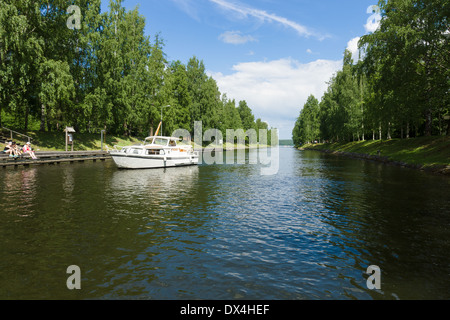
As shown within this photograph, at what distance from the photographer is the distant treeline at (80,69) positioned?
35.8 m

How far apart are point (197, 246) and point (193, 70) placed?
81043 millimetres

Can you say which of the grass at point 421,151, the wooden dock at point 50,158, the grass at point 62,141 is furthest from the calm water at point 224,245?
the grass at point 62,141

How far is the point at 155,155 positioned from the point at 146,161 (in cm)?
133

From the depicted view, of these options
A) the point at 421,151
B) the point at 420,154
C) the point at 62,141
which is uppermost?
the point at 62,141

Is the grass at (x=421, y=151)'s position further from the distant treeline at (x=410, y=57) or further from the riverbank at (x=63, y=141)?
the riverbank at (x=63, y=141)

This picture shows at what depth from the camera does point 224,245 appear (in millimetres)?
8586

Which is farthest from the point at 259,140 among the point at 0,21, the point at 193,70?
the point at 0,21

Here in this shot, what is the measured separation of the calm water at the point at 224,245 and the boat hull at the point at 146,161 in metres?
13.8

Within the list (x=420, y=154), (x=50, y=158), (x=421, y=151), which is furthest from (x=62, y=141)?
(x=421, y=151)

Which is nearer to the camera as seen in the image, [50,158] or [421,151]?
[421,151]

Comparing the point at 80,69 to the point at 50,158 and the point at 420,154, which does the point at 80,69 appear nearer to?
the point at 50,158

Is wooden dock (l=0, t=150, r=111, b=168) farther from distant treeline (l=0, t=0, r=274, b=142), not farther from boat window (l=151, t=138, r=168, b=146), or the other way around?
boat window (l=151, t=138, r=168, b=146)

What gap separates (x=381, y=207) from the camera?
13.4 meters
